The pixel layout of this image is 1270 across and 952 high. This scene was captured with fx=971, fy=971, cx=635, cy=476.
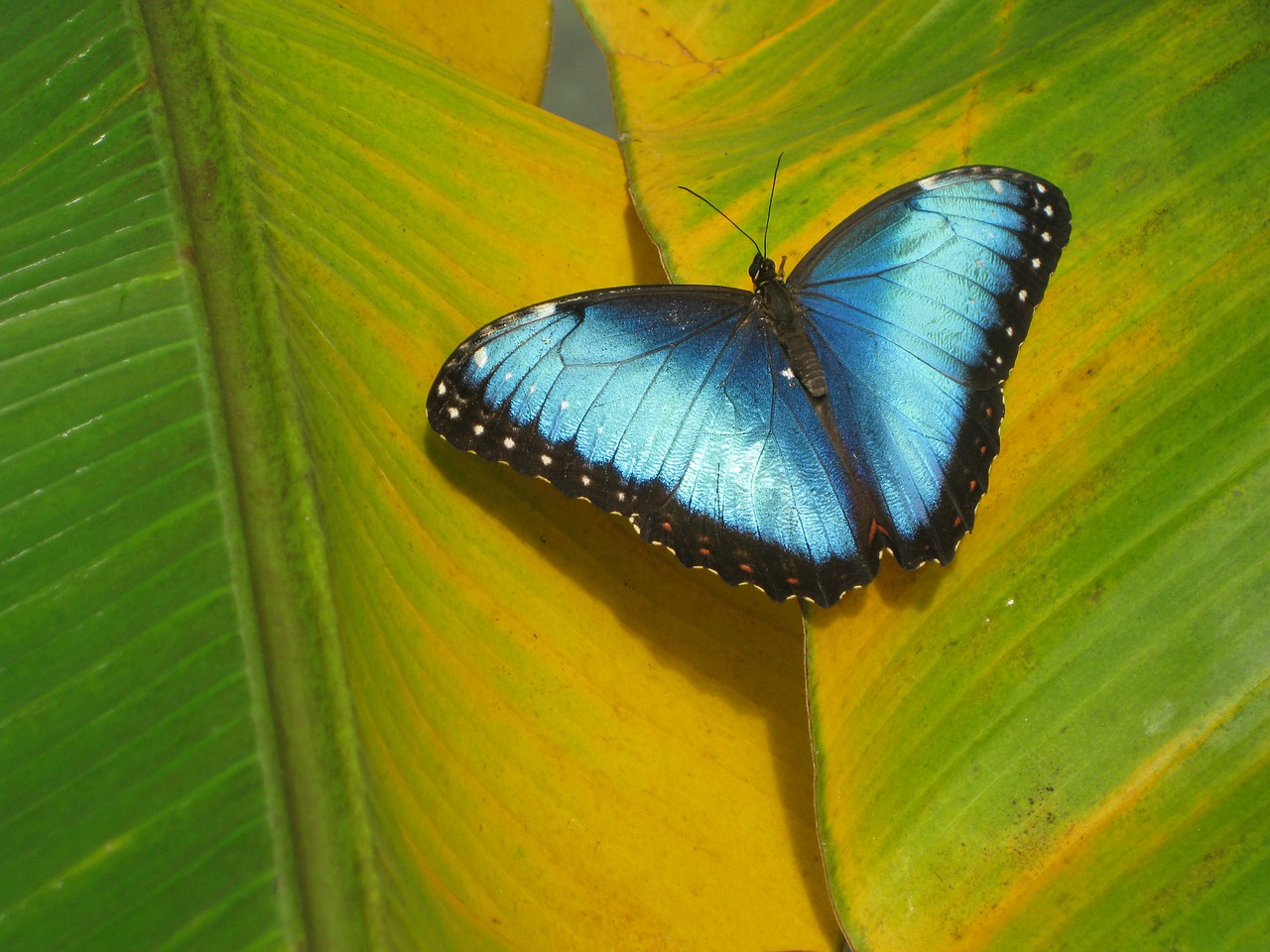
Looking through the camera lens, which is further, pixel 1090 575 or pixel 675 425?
pixel 675 425

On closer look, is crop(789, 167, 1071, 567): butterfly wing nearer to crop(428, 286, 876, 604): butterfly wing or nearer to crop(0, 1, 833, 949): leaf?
crop(428, 286, 876, 604): butterfly wing

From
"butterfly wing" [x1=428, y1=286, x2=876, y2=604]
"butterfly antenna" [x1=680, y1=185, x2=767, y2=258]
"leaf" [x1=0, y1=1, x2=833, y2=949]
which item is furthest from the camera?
"butterfly antenna" [x1=680, y1=185, x2=767, y2=258]

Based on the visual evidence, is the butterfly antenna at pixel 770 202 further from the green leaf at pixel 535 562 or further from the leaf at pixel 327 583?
the leaf at pixel 327 583

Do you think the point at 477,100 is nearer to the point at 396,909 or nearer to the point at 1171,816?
the point at 396,909

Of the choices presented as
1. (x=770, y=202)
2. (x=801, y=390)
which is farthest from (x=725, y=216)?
(x=801, y=390)

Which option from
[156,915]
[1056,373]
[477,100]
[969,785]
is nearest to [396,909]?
[156,915]

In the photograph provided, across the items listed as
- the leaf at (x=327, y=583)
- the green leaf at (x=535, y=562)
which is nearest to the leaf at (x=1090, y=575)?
the green leaf at (x=535, y=562)

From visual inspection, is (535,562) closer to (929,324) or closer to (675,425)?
(675,425)

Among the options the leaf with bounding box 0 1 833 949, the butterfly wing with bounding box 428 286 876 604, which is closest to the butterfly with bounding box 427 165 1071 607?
the butterfly wing with bounding box 428 286 876 604
